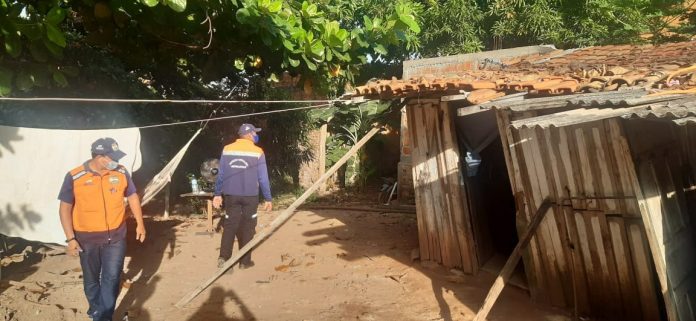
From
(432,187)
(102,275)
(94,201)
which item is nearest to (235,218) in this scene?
(102,275)

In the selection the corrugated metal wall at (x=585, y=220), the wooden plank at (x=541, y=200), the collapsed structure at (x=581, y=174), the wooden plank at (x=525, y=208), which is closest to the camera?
the collapsed structure at (x=581, y=174)

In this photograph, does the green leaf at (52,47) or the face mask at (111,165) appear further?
the face mask at (111,165)

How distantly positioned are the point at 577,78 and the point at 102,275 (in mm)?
4750

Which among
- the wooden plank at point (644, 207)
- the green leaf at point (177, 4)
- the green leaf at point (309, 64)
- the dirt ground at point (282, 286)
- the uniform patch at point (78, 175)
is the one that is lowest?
the dirt ground at point (282, 286)

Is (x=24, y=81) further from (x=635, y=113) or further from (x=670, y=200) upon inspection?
(x=670, y=200)

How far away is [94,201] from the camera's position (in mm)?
3561

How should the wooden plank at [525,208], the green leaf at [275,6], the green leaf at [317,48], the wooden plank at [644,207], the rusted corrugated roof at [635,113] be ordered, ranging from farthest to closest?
the green leaf at [317,48] → the wooden plank at [525,208] → the green leaf at [275,6] → the wooden plank at [644,207] → the rusted corrugated roof at [635,113]

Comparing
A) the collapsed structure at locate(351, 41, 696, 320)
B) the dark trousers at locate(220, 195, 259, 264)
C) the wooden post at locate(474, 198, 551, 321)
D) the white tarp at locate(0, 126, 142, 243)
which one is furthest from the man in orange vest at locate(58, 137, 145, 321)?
the wooden post at locate(474, 198, 551, 321)

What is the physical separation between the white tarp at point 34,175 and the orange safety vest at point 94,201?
1526 mm

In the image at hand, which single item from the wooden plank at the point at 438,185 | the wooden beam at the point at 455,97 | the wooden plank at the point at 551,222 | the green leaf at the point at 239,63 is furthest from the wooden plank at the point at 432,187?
the green leaf at the point at 239,63

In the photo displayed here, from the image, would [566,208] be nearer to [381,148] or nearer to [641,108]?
[641,108]

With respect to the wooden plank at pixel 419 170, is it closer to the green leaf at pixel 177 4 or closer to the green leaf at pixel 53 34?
the green leaf at pixel 177 4

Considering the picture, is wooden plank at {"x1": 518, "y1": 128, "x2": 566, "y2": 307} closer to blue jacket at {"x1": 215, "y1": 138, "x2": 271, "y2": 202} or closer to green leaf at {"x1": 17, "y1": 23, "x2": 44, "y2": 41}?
blue jacket at {"x1": 215, "y1": 138, "x2": 271, "y2": 202}

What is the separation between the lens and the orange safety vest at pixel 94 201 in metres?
3.54
